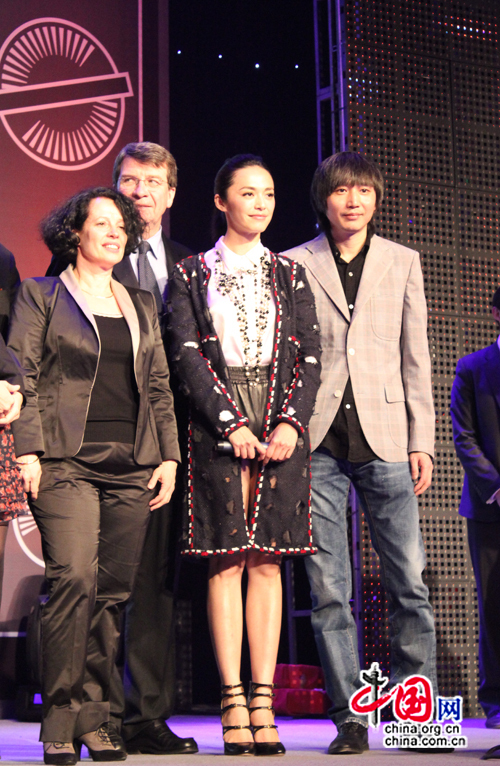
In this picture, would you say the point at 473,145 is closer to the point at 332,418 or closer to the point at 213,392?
the point at 332,418

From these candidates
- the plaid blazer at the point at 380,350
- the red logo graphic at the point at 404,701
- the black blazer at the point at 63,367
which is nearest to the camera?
the black blazer at the point at 63,367

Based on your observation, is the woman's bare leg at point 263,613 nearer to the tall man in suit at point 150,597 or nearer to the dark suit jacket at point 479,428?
the tall man in suit at point 150,597

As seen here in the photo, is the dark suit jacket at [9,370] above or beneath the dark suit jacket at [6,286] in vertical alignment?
beneath

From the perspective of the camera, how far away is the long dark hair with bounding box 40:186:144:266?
2988 millimetres

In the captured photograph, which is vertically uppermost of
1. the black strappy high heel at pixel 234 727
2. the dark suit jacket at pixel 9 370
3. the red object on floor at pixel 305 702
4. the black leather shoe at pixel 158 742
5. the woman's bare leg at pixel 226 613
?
the dark suit jacket at pixel 9 370

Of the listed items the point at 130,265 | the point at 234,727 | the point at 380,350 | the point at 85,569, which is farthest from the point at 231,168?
the point at 234,727

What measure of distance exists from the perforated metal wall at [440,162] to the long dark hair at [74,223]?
1.61 meters

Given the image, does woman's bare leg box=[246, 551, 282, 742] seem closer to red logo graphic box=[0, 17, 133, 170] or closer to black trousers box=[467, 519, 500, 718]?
black trousers box=[467, 519, 500, 718]

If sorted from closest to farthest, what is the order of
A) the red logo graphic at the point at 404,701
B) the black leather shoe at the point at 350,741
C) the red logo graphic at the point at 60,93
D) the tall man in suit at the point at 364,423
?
the black leather shoe at the point at 350,741
the red logo graphic at the point at 404,701
the tall man in suit at the point at 364,423
the red logo graphic at the point at 60,93

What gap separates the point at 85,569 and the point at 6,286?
36.3 inches

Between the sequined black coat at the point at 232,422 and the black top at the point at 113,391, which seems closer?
the black top at the point at 113,391

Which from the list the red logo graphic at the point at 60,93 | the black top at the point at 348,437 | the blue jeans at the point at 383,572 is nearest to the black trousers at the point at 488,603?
the blue jeans at the point at 383,572

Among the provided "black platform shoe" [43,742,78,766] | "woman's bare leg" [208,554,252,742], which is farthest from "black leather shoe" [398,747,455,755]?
"black platform shoe" [43,742,78,766]

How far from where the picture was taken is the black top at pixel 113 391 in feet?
9.23
